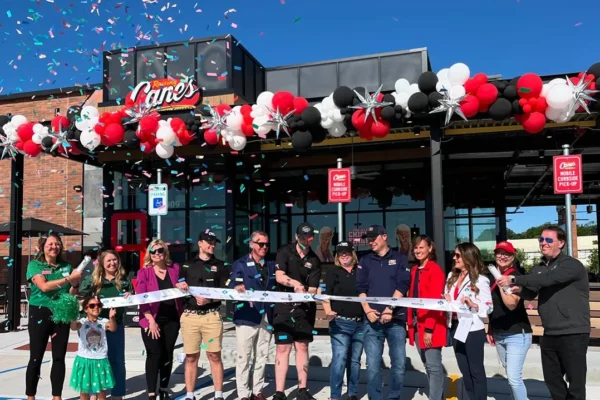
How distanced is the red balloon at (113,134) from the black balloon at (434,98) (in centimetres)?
526

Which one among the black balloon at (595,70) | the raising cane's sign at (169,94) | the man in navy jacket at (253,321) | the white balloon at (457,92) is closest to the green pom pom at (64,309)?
the man in navy jacket at (253,321)

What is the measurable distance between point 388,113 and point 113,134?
472 centimetres

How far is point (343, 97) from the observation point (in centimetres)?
793

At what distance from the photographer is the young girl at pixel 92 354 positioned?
544 cm

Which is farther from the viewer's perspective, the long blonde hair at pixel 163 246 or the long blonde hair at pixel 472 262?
the long blonde hair at pixel 163 246

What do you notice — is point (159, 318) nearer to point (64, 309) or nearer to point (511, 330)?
point (64, 309)

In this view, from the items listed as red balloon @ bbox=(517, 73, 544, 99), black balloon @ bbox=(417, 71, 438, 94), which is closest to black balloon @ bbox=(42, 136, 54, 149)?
black balloon @ bbox=(417, 71, 438, 94)

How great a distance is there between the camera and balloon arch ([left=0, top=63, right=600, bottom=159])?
24.5ft

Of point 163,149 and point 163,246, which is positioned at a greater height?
point 163,149

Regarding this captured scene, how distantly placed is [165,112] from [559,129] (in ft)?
28.1

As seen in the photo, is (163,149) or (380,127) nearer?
(380,127)

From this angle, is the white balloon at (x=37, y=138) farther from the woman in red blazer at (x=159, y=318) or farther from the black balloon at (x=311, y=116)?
the woman in red blazer at (x=159, y=318)

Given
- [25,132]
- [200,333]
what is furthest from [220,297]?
[25,132]

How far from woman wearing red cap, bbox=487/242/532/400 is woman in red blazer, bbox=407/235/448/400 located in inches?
20.7
